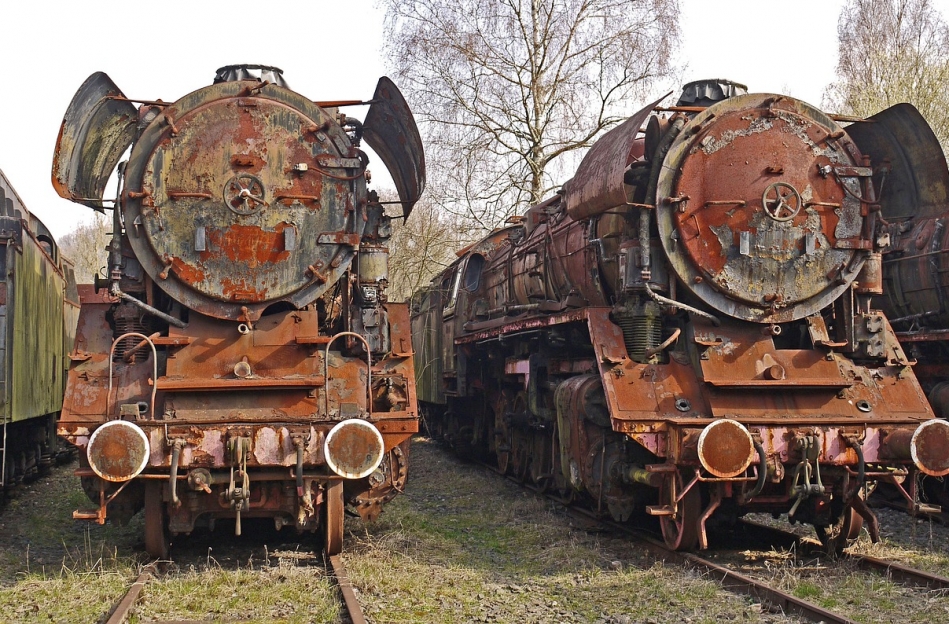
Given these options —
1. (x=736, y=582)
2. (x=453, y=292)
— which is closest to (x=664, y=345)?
(x=736, y=582)

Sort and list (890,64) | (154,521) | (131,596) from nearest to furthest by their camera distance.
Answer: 1. (131,596)
2. (154,521)
3. (890,64)

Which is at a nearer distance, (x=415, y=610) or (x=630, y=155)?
(x=415, y=610)

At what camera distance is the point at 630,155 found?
7.43 m

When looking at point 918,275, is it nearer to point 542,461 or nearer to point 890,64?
point 542,461

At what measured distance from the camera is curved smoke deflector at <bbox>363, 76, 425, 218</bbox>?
7.65 m

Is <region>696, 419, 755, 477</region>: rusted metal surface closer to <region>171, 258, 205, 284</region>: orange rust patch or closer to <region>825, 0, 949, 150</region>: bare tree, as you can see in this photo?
<region>171, 258, 205, 284</region>: orange rust patch

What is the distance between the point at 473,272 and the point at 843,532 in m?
7.00

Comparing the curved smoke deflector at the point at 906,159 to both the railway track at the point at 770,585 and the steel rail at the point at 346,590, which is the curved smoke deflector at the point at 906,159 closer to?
the railway track at the point at 770,585


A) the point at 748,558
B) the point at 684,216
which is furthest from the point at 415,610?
the point at 684,216

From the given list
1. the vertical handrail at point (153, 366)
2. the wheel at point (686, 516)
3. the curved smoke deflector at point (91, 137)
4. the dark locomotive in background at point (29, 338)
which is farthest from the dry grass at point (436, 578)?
the curved smoke deflector at point (91, 137)

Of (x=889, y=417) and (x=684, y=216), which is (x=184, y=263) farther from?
(x=889, y=417)

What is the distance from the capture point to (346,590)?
6109 millimetres

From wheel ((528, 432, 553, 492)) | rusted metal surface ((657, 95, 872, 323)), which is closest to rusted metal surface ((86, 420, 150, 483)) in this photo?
rusted metal surface ((657, 95, 872, 323))

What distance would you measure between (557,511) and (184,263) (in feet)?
14.8
